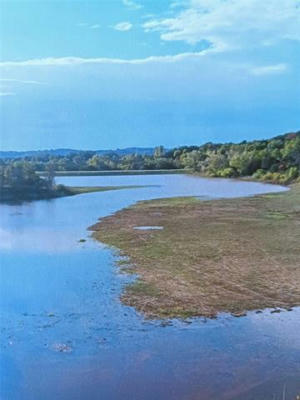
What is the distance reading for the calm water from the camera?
5.37m

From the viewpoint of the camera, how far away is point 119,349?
644 centimetres

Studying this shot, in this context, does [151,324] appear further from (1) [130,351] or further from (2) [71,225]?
(2) [71,225]

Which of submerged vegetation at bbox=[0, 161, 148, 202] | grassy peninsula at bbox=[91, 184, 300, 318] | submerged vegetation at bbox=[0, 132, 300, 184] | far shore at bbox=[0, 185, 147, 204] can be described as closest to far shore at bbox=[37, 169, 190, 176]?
submerged vegetation at bbox=[0, 132, 300, 184]

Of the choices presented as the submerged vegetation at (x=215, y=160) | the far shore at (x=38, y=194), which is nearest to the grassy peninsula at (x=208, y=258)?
the far shore at (x=38, y=194)

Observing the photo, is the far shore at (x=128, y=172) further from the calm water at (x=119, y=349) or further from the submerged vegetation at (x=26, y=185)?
the calm water at (x=119, y=349)

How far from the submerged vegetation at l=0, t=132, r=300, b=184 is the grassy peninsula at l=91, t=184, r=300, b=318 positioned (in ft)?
40.2

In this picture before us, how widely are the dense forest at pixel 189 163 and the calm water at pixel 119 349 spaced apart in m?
11.9

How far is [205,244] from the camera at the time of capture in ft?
43.6

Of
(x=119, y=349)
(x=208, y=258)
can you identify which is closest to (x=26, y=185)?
(x=208, y=258)

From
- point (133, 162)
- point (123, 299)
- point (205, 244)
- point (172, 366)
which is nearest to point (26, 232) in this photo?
point (205, 244)

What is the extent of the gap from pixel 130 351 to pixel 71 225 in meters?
11.7

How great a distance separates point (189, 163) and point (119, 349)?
51.8 meters

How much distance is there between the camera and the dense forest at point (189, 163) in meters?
24.5

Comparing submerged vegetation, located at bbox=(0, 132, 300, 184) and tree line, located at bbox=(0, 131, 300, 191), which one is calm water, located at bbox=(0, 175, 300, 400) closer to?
tree line, located at bbox=(0, 131, 300, 191)
